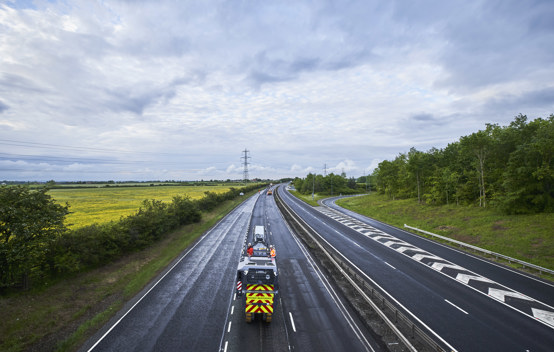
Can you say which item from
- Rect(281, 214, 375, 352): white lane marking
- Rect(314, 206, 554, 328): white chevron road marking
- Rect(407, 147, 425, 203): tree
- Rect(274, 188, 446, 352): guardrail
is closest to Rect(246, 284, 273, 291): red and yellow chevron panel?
Rect(281, 214, 375, 352): white lane marking

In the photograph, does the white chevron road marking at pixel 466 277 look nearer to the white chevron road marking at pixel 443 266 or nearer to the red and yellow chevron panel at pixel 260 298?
the white chevron road marking at pixel 443 266

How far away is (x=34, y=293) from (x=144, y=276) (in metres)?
6.37

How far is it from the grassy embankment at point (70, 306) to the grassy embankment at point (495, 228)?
101 ft

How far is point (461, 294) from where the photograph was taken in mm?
17031

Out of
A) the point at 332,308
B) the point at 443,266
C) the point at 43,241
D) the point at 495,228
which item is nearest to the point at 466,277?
the point at 443,266

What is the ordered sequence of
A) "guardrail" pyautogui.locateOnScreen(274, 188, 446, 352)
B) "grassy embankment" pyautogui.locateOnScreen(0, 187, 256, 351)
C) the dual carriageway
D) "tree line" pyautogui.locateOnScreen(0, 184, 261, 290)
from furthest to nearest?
"tree line" pyautogui.locateOnScreen(0, 184, 261, 290) < "grassy embankment" pyautogui.locateOnScreen(0, 187, 256, 351) < the dual carriageway < "guardrail" pyautogui.locateOnScreen(274, 188, 446, 352)

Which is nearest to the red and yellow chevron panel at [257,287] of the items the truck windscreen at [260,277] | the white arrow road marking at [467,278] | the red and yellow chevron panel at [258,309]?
the truck windscreen at [260,277]

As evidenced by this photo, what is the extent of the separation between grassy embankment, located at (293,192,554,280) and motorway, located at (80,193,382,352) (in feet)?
59.8

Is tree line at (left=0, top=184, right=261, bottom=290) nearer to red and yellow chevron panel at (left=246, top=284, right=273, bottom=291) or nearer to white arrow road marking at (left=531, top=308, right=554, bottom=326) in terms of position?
red and yellow chevron panel at (left=246, top=284, right=273, bottom=291)

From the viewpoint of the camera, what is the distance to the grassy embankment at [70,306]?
1235 cm

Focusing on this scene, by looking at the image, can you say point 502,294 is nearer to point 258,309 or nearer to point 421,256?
point 421,256

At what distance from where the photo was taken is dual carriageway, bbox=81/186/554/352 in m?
12.1

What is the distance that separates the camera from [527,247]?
2561 cm

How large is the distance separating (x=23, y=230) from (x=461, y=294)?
27.5 metres
